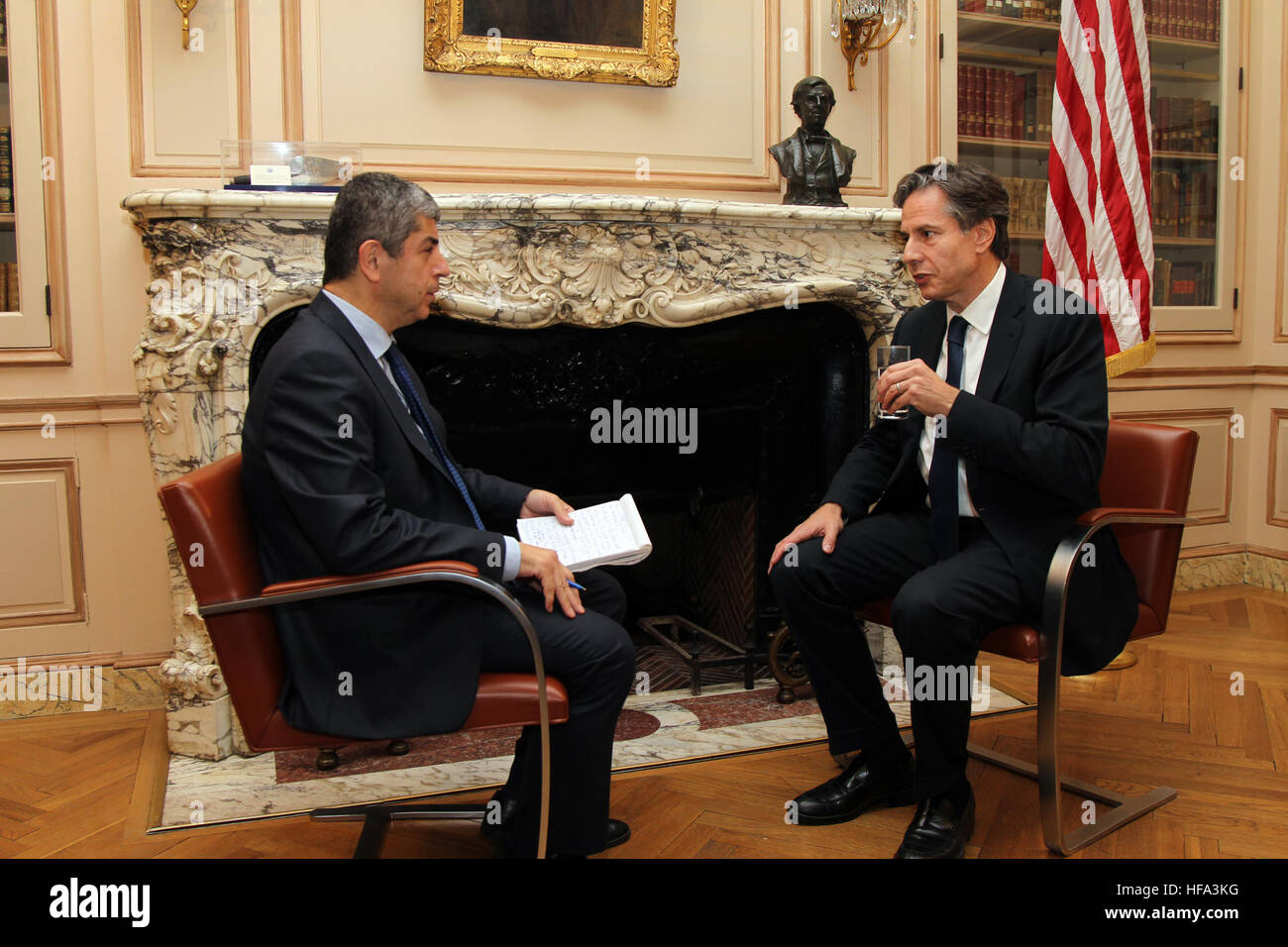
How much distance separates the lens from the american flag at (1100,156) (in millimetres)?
3828

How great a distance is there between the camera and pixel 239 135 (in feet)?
10.6

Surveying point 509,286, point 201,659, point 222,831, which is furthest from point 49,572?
point 509,286

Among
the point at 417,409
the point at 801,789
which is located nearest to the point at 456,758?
the point at 801,789

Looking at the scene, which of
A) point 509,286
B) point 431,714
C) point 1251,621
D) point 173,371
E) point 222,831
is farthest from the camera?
point 1251,621

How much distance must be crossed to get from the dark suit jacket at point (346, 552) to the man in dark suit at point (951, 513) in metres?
0.97

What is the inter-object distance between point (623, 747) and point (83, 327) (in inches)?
83.6

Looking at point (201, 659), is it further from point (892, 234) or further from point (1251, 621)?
point (1251, 621)

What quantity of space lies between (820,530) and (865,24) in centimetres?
214

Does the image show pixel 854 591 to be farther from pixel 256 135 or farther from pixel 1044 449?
pixel 256 135

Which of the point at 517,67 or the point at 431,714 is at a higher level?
the point at 517,67

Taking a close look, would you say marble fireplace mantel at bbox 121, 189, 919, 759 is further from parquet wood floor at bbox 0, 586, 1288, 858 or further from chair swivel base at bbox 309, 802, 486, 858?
chair swivel base at bbox 309, 802, 486, 858

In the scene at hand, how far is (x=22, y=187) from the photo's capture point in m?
3.16

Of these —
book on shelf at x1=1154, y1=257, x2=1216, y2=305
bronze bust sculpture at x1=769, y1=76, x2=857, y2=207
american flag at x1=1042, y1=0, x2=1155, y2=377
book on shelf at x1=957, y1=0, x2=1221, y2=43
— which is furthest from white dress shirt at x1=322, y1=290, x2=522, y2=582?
book on shelf at x1=957, y1=0, x2=1221, y2=43

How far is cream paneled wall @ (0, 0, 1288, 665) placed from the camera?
10.4 feet
